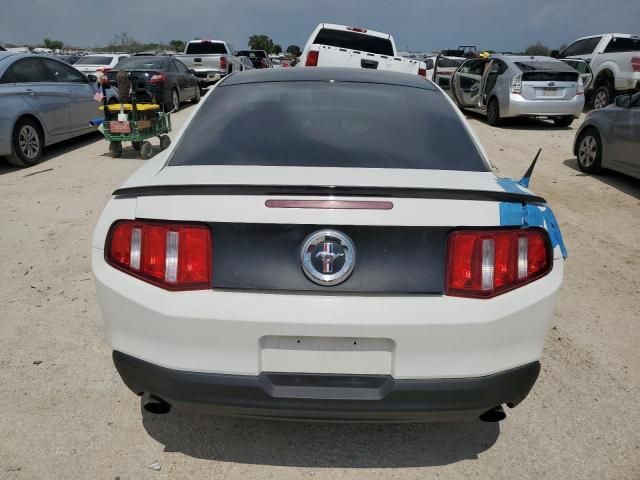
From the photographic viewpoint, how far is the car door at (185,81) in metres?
14.9

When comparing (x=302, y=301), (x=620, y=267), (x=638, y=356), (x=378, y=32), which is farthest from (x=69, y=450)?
(x=378, y=32)

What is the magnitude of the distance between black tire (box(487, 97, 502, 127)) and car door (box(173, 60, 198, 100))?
8169 mm

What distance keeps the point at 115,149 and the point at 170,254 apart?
26.1 feet

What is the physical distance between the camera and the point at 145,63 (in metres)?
14.4

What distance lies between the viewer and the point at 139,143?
9594 mm

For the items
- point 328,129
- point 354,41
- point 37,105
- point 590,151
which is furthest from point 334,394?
point 354,41

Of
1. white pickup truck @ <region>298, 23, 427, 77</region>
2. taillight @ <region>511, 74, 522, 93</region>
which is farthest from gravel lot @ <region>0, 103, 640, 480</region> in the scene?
taillight @ <region>511, 74, 522, 93</region>

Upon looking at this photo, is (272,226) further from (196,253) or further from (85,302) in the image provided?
(85,302)

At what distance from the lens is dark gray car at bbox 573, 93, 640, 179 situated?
7102mm

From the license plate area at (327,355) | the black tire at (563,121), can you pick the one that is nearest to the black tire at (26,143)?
the license plate area at (327,355)

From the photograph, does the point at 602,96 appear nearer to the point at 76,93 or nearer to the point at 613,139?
the point at 613,139

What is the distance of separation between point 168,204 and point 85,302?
233cm

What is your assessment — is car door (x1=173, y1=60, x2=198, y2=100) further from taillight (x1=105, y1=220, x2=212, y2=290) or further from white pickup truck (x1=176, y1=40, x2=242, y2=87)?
taillight (x1=105, y1=220, x2=212, y2=290)

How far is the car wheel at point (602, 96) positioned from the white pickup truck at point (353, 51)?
6108mm
